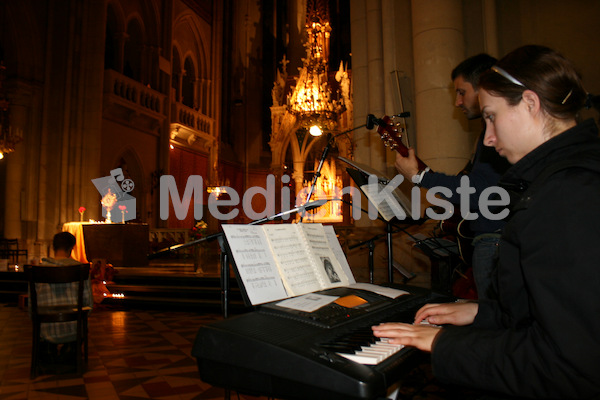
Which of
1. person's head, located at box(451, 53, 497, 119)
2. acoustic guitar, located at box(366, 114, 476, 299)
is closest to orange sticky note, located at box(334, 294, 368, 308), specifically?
acoustic guitar, located at box(366, 114, 476, 299)

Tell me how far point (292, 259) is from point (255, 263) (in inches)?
8.1

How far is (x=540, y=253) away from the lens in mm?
828

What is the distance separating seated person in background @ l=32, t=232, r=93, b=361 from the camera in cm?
350

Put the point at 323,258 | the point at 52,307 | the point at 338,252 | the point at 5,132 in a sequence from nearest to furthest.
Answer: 1. the point at 323,258
2. the point at 338,252
3. the point at 52,307
4. the point at 5,132

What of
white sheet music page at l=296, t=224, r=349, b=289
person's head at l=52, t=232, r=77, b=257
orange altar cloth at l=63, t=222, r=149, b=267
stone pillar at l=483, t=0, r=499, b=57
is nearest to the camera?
white sheet music page at l=296, t=224, r=349, b=289

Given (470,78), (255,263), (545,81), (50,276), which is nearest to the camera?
(545,81)

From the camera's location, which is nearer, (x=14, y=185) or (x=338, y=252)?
(x=338, y=252)

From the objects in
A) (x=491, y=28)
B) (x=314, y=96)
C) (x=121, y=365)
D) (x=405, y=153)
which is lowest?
(x=121, y=365)

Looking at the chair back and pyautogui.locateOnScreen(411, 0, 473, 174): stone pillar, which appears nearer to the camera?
the chair back

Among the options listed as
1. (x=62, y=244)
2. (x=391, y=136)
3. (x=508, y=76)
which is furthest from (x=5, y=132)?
(x=508, y=76)

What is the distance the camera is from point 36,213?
36.4ft

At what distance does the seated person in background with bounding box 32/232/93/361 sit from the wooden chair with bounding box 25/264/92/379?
4.7 inches

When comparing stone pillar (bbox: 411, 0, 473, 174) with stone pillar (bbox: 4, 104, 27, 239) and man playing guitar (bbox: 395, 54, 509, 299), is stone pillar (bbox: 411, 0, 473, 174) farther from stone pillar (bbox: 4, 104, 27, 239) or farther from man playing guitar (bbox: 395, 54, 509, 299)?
stone pillar (bbox: 4, 104, 27, 239)

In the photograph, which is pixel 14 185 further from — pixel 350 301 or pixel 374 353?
pixel 374 353
